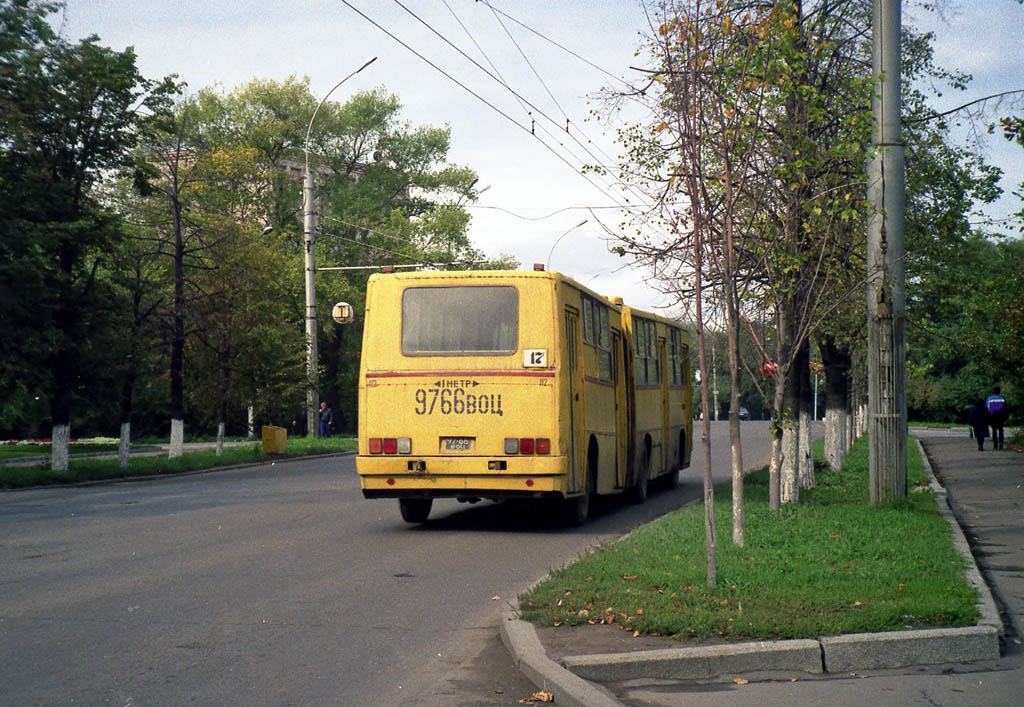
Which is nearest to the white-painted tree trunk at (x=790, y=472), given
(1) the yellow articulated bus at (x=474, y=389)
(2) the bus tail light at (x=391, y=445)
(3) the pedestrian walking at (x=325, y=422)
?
(1) the yellow articulated bus at (x=474, y=389)

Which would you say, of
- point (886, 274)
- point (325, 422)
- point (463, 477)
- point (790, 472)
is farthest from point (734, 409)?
point (325, 422)

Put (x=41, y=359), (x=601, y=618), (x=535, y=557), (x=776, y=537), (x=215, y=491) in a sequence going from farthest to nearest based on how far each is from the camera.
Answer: (x=41, y=359), (x=215, y=491), (x=535, y=557), (x=776, y=537), (x=601, y=618)

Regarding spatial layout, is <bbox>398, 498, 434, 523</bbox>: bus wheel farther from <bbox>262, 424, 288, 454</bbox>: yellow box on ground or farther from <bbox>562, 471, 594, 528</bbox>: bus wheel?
<bbox>262, 424, 288, 454</bbox>: yellow box on ground

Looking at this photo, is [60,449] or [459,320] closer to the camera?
[459,320]

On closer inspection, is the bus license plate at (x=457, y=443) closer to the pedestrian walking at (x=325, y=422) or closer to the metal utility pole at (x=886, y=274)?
the metal utility pole at (x=886, y=274)

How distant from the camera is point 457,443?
14469 millimetres

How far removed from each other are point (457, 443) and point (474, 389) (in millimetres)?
680

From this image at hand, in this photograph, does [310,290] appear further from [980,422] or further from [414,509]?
[414,509]

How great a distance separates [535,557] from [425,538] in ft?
7.02

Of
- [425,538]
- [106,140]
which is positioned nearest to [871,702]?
[425,538]

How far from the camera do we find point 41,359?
2589 cm

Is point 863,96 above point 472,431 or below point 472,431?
above

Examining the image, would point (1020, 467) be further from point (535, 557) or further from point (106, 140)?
point (106, 140)

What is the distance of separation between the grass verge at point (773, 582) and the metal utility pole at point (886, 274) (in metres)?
1.95
